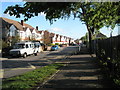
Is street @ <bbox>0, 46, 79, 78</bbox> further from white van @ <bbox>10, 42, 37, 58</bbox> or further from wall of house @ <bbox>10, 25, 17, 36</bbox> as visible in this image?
wall of house @ <bbox>10, 25, 17, 36</bbox>

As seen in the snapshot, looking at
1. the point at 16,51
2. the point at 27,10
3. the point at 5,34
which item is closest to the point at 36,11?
the point at 27,10

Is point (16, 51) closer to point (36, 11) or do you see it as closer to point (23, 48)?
point (23, 48)

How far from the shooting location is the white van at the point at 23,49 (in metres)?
23.1

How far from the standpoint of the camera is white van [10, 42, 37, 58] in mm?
23092

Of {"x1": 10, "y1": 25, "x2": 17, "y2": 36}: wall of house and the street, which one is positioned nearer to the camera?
the street

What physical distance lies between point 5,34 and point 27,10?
146 feet

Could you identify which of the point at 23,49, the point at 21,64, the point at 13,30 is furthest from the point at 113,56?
the point at 13,30

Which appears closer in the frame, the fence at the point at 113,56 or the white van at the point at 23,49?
the fence at the point at 113,56

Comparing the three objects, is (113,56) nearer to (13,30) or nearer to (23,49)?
(23,49)

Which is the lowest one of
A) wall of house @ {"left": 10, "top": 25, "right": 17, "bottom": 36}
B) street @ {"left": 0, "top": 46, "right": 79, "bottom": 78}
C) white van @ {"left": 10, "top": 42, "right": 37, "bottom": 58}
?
street @ {"left": 0, "top": 46, "right": 79, "bottom": 78}

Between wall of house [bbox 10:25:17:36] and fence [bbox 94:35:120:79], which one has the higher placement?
wall of house [bbox 10:25:17:36]

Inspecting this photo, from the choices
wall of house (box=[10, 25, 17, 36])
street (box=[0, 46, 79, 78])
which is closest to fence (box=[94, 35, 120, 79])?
street (box=[0, 46, 79, 78])

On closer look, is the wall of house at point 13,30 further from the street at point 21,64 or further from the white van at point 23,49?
the street at point 21,64

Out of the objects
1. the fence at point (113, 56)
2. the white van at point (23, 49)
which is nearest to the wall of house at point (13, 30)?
the white van at point (23, 49)
